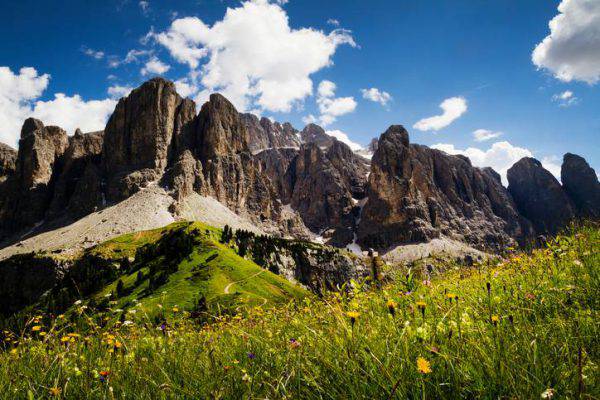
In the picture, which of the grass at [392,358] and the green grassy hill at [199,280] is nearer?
the grass at [392,358]

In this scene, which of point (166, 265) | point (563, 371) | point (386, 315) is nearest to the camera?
point (563, 371)

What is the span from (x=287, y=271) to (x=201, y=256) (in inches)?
2447

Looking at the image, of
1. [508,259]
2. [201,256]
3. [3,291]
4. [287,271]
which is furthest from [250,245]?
[508,259]

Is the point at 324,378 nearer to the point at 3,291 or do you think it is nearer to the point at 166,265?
the point at 166,265

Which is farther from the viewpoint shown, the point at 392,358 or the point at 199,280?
the point at 199,280

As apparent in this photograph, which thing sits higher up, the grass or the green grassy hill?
the grass

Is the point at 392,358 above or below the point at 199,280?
above

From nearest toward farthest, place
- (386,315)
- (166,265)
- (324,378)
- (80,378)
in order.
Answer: (324,378)
(80,378)
(386,315)
(166,265)

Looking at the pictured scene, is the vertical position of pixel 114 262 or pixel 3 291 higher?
pixel 114 262

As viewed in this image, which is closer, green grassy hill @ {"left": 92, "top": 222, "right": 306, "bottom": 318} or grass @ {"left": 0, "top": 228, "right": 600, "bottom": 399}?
grass @ {"left": 0, "top": 228, "right": 600, "bottom": 399}

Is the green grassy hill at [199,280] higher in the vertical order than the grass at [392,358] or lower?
lower

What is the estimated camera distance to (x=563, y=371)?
2.58 m

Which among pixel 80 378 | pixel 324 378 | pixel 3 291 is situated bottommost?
pixel 3 291

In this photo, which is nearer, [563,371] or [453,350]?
[563,371]
